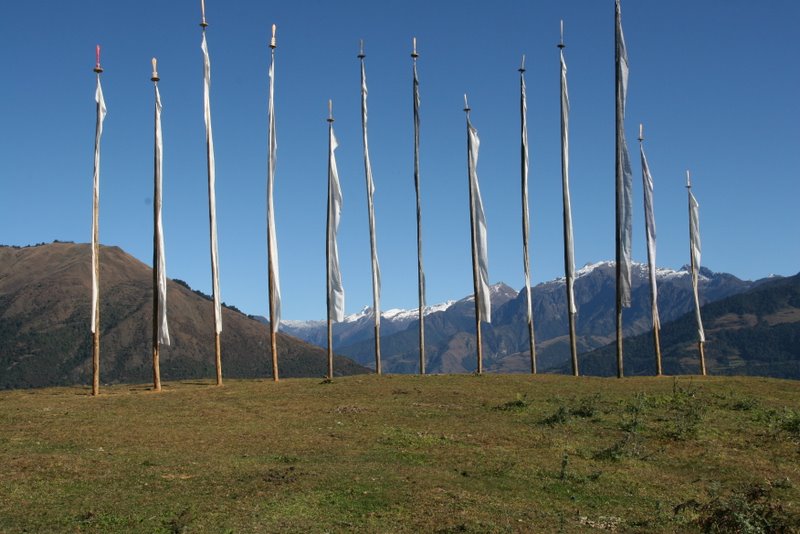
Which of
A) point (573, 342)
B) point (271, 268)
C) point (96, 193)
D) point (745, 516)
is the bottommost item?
point (745, 516)

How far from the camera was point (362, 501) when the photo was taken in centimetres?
2438

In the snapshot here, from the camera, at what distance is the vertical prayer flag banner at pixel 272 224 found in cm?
5288

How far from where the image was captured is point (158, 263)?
49156mm

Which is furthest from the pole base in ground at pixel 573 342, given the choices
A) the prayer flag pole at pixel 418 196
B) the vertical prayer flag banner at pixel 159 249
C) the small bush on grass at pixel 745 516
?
the small bush on grass at pixel 745 516

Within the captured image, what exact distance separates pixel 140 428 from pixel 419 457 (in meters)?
11.8

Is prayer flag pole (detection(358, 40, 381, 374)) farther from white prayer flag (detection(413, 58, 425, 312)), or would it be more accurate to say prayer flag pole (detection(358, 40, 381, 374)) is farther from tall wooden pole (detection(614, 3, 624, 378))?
tall wooden pole (detection(614, 3, 624, 378))

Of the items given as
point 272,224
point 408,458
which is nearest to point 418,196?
point 272,224

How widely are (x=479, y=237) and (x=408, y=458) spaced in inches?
1128

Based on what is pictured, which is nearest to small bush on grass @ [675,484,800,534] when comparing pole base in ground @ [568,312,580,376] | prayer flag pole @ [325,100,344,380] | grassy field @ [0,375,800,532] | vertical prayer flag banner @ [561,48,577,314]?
grassy field @ [0,375,800,532]

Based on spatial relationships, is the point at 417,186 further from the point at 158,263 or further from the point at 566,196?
the point at 158,263

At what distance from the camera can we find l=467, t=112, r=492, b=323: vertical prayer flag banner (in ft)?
189

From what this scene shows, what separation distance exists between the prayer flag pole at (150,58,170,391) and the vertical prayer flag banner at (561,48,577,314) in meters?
23.5

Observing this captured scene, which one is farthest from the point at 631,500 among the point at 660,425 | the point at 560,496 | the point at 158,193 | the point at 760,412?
the point at 158,193

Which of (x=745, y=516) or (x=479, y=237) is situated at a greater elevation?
(x=479, y=237)
